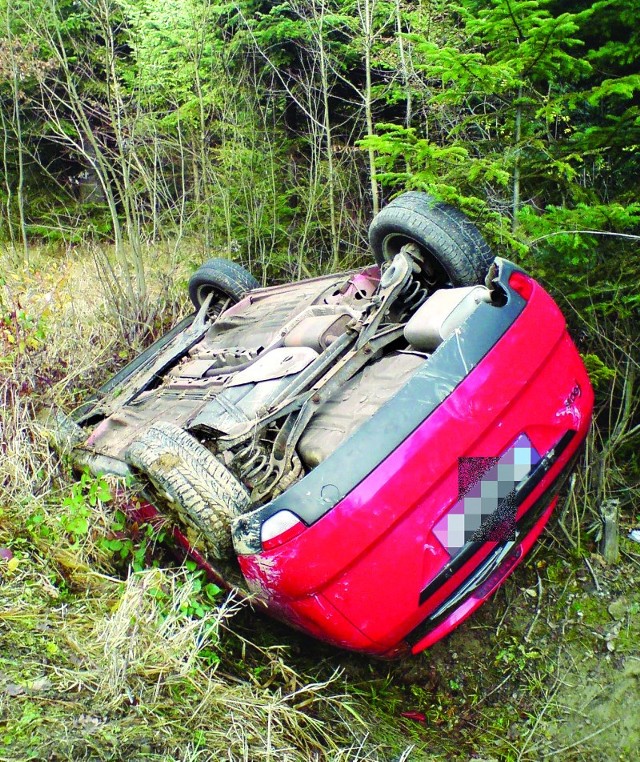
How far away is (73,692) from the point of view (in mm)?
1894

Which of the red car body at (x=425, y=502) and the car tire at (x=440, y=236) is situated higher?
the car tire at (x=440, y=236)

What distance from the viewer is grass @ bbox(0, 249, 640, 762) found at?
1.85 meters

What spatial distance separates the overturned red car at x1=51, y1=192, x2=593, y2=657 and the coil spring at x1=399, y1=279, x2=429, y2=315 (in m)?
0.01

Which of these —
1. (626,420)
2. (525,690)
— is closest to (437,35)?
(626,420)

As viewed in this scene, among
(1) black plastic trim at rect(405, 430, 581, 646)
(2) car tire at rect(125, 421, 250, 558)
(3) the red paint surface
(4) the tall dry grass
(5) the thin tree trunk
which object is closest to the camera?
(4) the tall dry grass

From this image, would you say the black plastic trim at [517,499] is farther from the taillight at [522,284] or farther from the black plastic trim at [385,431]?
the taillight at [522,284]

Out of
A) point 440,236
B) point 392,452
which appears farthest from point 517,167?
point 392,452

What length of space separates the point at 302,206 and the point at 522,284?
16.5 ft

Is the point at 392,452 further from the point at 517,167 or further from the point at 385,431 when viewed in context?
the point at 517,167

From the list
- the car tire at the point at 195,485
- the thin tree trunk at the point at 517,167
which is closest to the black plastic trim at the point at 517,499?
the car tire at the point at 195,485

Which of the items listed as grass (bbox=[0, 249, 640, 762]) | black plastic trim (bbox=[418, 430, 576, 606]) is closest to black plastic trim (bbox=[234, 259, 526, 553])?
black plastic trim (bbox=[418, 430, 576, 606])

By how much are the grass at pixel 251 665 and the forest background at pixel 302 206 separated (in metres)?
0.02

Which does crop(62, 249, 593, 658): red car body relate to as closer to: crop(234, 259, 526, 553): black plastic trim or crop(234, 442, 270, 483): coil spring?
crop(234, 259, 526, 553): black plastic trim

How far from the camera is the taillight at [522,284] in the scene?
7.98 feet
